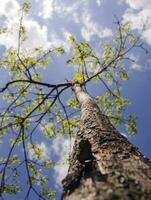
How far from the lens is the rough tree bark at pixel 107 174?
228 cm

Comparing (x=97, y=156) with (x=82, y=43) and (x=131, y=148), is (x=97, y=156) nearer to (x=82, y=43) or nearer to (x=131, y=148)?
(x=131, y=148)

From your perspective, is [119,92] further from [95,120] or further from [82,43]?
[95,120]

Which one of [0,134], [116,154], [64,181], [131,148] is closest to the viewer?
[64,181]

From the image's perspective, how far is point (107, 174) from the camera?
8.93ft

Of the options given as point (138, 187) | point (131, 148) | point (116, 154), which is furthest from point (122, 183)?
point (131, 148)

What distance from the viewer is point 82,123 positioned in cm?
543

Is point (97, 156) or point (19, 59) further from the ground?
point (19, 59)

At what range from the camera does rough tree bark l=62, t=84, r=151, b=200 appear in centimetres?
228

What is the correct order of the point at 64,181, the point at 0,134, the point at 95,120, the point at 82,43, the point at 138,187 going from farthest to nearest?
1. the point at 82,43
2. the point at 0,134
3. the point at 95,120
4. the point at 64,181
5. the point at 138,187

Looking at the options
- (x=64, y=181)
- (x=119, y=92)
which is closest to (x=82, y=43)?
(x=119, y=92)

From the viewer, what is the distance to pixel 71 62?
13.1m

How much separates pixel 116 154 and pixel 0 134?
293 inches

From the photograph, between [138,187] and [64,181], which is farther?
[64,181]

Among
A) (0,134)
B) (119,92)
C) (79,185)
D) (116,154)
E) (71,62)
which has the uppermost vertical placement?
(71,62)
